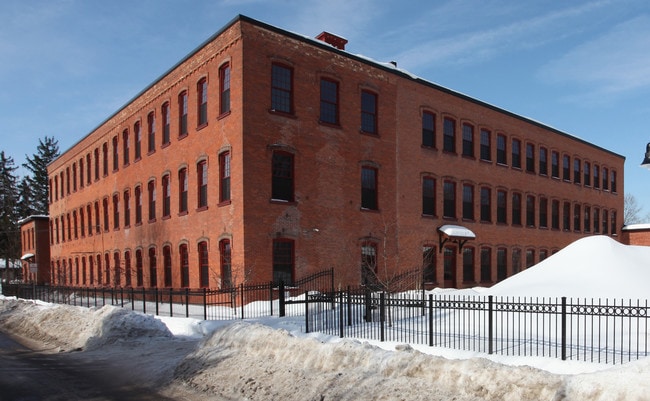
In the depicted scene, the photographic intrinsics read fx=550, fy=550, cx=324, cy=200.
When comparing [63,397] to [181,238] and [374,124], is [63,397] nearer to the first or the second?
[181,238]

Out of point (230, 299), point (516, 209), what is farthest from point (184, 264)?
point (516, 209)

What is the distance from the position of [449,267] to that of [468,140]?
787 cm

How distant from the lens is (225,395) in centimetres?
988

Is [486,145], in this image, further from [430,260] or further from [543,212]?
[430,260]

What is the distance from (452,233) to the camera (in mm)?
30406

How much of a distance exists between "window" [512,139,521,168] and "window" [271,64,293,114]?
19033mm

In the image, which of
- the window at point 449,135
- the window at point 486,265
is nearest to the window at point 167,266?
the window at point 449,135

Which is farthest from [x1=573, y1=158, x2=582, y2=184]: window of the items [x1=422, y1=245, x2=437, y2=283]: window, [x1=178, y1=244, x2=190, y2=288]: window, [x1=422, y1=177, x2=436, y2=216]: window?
[x1=178, y1=244, x2=190, y2=288]: window

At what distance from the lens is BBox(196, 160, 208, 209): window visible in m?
25.9

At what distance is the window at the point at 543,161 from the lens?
129 feet

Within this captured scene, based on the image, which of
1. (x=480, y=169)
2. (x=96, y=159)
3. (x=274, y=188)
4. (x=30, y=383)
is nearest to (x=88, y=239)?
(x=96, y=159)

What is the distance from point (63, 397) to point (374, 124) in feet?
68.2

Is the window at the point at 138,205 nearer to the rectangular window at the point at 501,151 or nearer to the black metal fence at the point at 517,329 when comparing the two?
the black metal fence at the point at 517,329

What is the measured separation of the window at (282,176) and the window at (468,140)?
1354 cm
